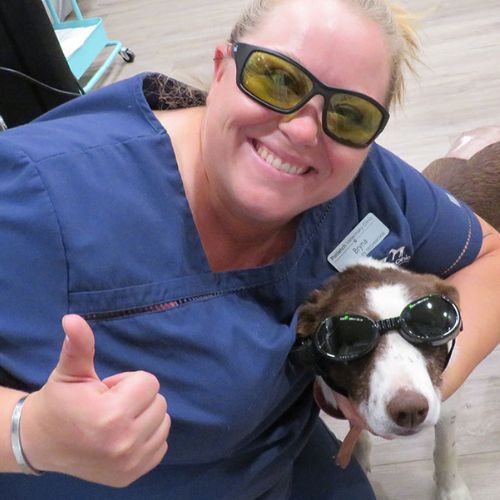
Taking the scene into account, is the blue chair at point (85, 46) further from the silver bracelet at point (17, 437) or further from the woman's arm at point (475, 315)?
the silver bracelet at point (17, 437)

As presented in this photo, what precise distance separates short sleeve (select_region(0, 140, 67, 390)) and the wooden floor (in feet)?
1.54

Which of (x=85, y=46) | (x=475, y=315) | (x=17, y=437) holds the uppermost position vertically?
(x=17, y=437)

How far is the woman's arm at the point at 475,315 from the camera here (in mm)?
1132

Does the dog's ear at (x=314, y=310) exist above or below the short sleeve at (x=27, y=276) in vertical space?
below

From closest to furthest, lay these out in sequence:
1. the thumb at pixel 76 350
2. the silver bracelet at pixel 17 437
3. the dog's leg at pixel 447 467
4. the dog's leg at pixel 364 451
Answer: the thumb at pixel 76 350 → the silver bracelet at pixel 17 437 → the dog's leg at pixel 447 467 → the dog's leg at pixel 364 451

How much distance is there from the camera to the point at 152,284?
0.88m

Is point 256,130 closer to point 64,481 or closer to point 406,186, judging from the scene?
point 406,186

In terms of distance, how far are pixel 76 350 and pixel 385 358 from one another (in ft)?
1.79

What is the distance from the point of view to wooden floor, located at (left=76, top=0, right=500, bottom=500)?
1489mm

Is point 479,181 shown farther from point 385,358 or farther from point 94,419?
point 94,419

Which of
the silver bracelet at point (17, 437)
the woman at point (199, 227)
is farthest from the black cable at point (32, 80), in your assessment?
the silver bracelet at point (17, 437)

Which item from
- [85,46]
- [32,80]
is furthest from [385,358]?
[85,46]

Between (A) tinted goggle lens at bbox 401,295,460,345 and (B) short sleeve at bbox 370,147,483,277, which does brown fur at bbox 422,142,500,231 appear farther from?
(A) tinted goggle lens at bbox 401,295,460,345

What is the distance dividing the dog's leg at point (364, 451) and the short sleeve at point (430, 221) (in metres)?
0.49
